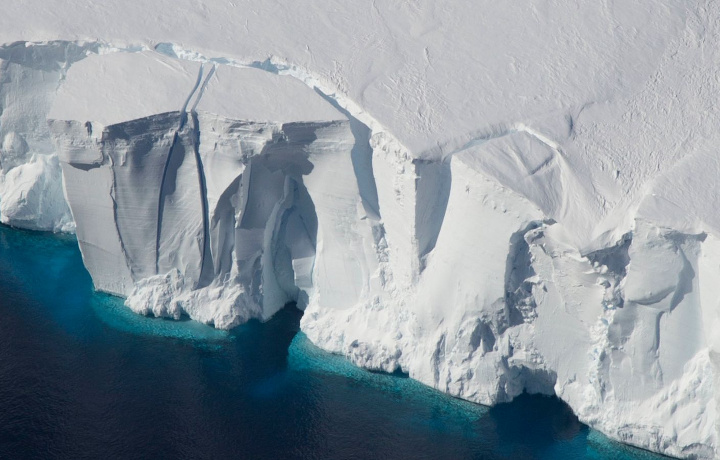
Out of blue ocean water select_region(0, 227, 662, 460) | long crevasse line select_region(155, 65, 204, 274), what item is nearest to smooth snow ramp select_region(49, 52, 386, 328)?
long crevasse line select_region(155, 65, 204, 274)

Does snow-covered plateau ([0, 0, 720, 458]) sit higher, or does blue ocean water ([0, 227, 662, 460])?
snow-covered plateau ([0, 0, 720, 458])

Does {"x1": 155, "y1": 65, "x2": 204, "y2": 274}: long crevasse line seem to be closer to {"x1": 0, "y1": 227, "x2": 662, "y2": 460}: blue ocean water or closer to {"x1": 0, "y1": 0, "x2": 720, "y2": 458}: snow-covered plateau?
{"x1": 0, "y1": 0, "x2": 720, "y2": 458}: snow-covered plateau

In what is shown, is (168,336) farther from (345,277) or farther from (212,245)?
(345,277)

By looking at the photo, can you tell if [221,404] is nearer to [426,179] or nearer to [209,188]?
[209,188]

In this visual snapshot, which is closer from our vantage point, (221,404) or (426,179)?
(426,179)

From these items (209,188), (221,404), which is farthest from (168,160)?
(221,404)

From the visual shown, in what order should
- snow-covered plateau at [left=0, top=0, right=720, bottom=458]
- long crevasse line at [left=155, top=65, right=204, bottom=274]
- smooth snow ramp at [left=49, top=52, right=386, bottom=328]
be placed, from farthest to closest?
long crevasse line at [left=155, top=65, right=204, bottom=274] → smooth snow ramp at [left=49, top=52, right=386, bottom=328] → snow-covered plateau at [left=0, top=0, right=720, bottom=458]
